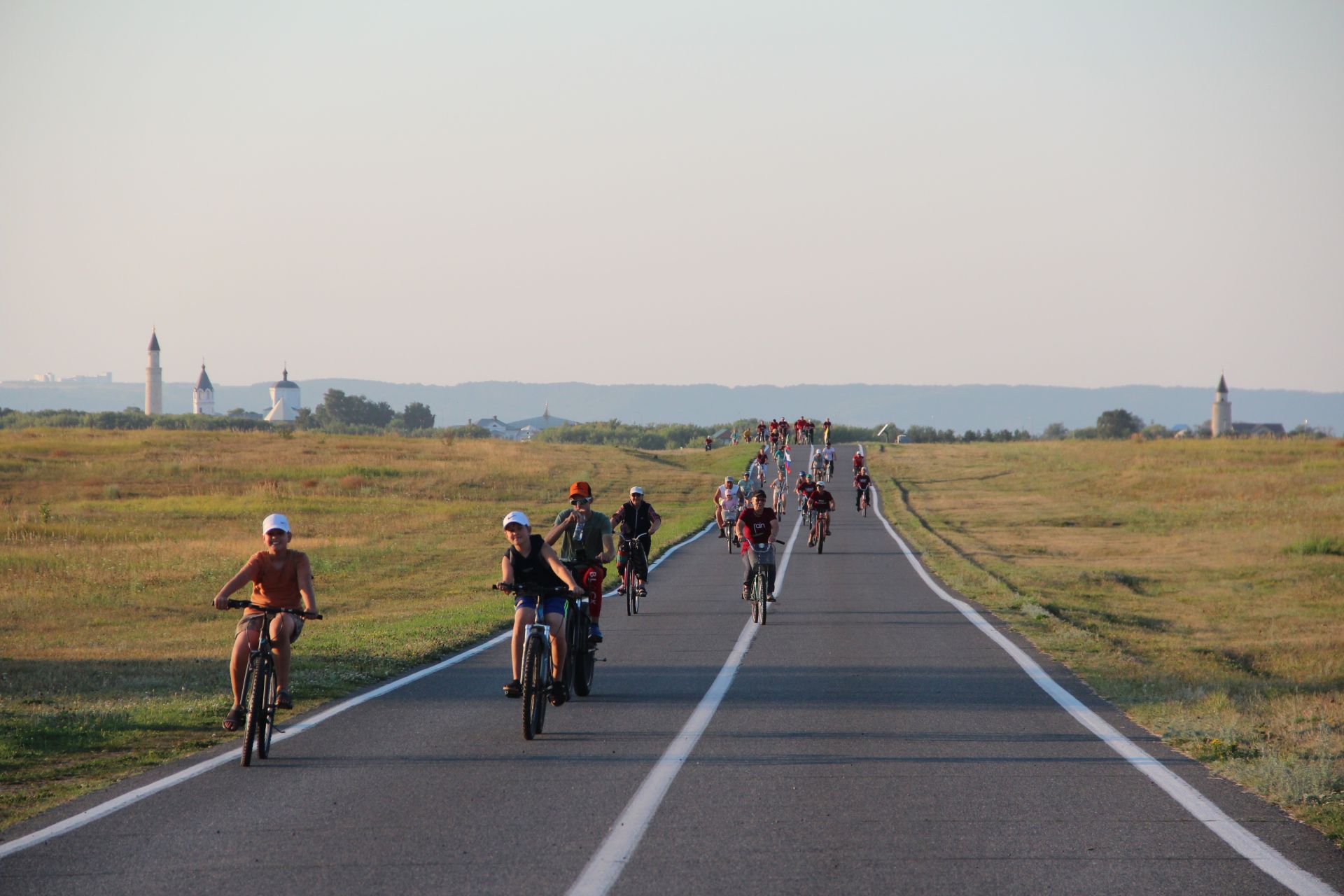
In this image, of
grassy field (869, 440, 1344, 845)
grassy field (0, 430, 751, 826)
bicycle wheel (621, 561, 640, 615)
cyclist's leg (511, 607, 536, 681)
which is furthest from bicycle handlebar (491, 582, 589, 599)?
bicycle wheel (621, 561, 640, 615)

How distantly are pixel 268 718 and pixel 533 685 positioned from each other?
1.92 meters

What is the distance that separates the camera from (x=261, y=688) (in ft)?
29.5

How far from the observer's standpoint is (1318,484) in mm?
58906

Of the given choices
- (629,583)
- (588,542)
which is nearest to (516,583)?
(588,542)

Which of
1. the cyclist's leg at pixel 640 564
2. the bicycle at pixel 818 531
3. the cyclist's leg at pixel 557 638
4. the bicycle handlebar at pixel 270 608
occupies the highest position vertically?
the bicycle handlebar at pixel 270 608

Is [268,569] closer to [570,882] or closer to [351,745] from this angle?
[351,745]

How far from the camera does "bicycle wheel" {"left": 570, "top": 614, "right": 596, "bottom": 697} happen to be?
11766 millimetres

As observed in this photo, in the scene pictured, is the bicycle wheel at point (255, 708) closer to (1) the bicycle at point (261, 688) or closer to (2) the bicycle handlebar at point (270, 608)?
(1) the bicycle at point (261, 688)

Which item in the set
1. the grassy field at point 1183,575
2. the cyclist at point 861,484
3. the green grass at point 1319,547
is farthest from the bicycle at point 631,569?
the green grass at point 1319,547

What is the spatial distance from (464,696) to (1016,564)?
23.3m

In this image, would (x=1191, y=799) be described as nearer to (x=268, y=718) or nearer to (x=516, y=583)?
(x=516, y=583)

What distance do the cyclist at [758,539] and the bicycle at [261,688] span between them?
9.46 m

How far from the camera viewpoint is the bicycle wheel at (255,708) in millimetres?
8961

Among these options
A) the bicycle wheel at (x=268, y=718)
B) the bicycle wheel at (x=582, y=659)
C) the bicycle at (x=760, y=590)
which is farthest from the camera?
the bicycle at (x=760, y=590)
